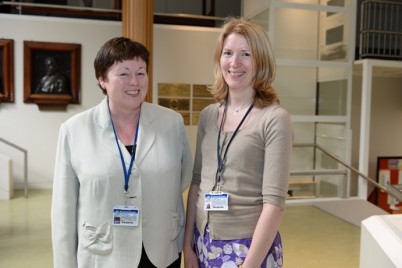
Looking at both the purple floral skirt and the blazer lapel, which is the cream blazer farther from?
the purple floral skirt

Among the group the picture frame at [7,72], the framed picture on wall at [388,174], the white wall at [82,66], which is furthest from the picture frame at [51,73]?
the framed picture on wall at [388,174]

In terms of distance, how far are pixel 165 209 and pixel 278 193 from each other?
557mm

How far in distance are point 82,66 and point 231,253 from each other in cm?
744

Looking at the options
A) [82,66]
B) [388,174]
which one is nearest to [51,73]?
[82,66]

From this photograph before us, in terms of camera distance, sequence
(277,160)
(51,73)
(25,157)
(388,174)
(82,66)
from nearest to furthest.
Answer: (277,160) < (25,157) < (51,73) < (82,66) < (388,174)

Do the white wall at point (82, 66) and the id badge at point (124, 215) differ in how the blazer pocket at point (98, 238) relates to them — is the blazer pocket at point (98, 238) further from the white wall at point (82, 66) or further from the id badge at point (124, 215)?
the white wall at point (82, 66)

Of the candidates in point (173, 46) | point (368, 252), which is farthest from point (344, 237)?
point (173, 46)

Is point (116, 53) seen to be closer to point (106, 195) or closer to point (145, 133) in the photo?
point (145, 133)

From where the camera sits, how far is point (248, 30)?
A: 1.67 m

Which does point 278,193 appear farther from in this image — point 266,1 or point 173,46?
point 173,46

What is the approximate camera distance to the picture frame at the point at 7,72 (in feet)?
26.1

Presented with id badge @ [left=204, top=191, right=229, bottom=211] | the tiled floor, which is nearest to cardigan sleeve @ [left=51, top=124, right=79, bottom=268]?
id badge @ [left=204, top=191, right=229, bottom=211]

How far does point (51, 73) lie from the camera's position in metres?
8.23

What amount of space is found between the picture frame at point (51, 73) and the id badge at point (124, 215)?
22.7 ft
